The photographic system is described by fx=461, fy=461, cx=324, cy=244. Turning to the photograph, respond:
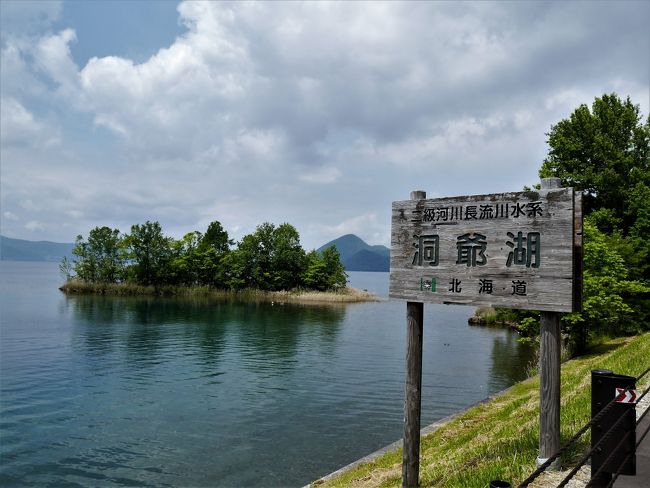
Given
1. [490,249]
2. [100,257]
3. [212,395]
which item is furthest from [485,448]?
[100,257]

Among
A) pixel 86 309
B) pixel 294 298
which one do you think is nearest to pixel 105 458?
pixel 86 309

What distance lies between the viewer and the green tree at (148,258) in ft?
273

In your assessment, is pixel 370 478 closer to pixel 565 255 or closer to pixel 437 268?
pixel 437 268

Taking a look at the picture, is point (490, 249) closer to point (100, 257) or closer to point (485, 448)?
point (485, 448)

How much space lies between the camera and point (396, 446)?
13070 mm

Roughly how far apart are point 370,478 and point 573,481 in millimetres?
4445

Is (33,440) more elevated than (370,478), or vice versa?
(370,478)

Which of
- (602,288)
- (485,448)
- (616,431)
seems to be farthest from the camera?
(602,288)

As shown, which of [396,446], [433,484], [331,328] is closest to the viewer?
[433,484]

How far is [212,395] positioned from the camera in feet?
→ 67.3

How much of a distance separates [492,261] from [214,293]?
79915 mm

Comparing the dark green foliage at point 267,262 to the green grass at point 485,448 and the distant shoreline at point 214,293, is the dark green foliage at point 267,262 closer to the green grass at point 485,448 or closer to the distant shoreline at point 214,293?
the distant shoreline at point 214,293

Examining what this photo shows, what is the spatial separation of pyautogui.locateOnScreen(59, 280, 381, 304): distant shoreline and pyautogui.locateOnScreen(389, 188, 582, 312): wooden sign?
67.5 m

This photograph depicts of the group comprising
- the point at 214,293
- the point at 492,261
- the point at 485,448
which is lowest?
the point at 214,293
